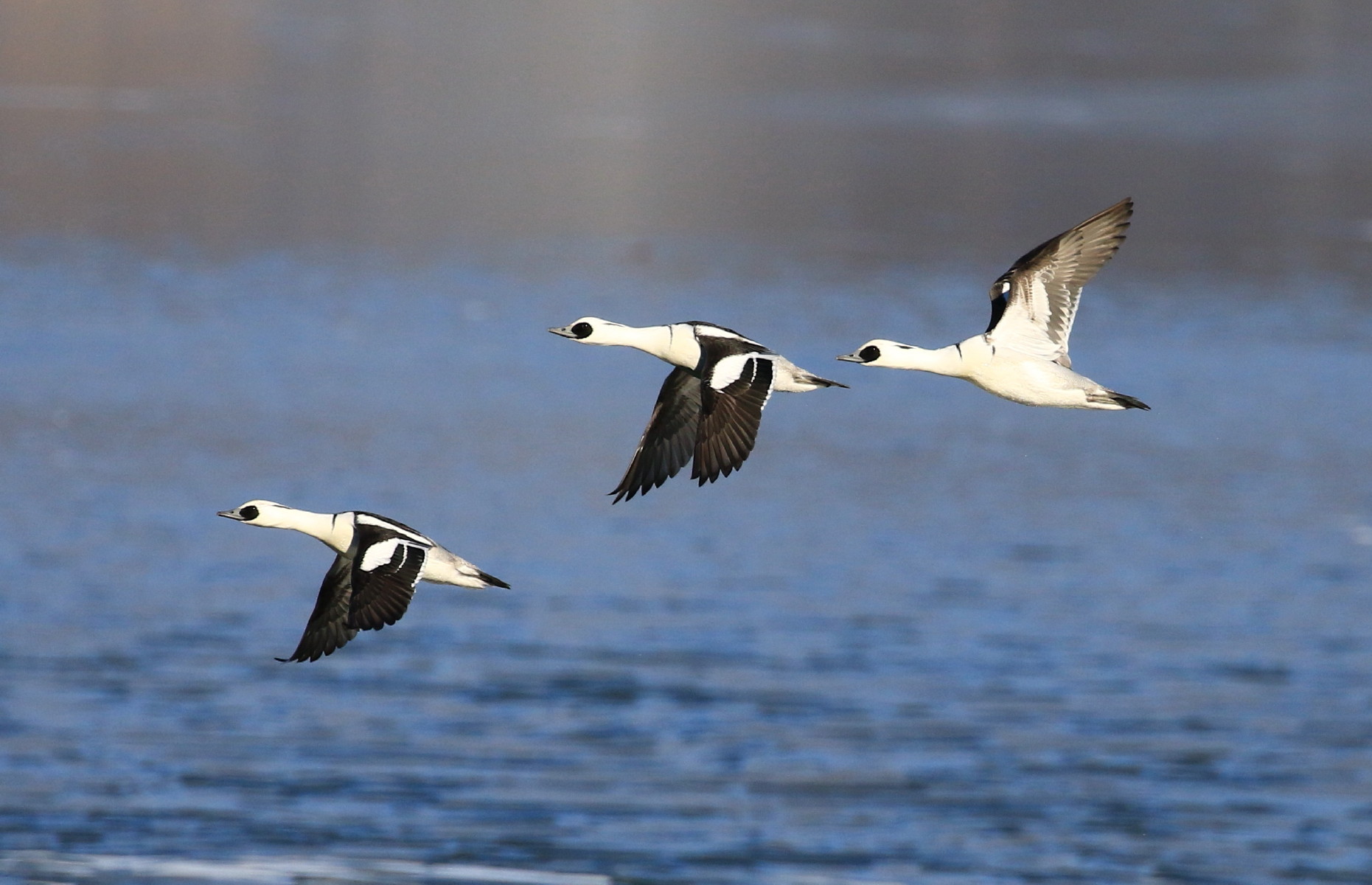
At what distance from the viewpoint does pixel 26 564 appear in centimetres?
4722

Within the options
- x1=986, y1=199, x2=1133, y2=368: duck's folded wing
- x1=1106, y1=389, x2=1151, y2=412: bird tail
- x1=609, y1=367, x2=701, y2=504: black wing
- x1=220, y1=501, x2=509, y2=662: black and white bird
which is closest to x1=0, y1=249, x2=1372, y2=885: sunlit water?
x1=609, y1=367, x2=701, y2=504: black wing

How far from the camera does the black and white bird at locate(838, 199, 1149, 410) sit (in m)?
12.5

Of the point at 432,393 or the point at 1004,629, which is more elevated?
the point at 432,393

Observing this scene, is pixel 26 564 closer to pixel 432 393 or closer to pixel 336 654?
pixel 336 654

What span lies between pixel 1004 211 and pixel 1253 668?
4558cm

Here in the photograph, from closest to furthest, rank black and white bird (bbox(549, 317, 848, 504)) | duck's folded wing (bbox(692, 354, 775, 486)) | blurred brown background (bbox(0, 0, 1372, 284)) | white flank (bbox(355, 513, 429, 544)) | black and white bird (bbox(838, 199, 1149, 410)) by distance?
duck's folded wing (bbox(692, 354, 775, 486))
black and white bird (bbox(549, 317, 848, 504))
white flank (bbox(355, 513, 429, 544))
black and white bird (bbox(838, 199, 1149, 410))
blurred brown background (bbox(0, 0, 1372, 284))

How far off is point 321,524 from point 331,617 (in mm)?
563

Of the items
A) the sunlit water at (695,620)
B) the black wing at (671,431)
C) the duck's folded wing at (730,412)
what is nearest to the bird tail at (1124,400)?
the duck's folded wing at (730,412)

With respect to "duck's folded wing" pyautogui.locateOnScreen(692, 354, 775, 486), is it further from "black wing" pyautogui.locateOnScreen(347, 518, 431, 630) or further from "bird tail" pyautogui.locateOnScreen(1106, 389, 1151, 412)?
"bird tail" pyautogui.locateOnScreen(1106, 389, 1151, 412)

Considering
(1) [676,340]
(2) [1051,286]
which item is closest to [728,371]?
(1) [676,340]

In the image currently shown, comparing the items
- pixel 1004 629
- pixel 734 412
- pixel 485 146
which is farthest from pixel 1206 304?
pixel 734 412

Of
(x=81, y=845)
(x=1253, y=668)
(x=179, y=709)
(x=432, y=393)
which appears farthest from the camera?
(x=432, y=393)

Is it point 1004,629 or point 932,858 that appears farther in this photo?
point 1004,629

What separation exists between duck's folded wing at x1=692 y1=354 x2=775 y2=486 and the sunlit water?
2361cm
